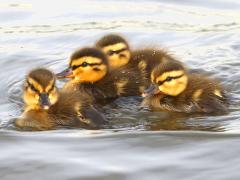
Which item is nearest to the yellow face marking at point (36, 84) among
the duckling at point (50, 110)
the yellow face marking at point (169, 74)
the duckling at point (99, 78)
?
the duckling at point (50, 110)

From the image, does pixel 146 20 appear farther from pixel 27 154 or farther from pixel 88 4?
pixel 27 154

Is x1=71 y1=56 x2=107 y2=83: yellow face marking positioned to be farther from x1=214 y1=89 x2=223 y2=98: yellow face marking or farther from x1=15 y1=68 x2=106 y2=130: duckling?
x1=214 y1=89 x2=223 y2=98: yellow face marking

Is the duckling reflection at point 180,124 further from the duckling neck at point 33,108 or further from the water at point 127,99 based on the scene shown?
the duckling neck at point 33,108

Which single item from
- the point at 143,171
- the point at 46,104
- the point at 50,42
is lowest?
the point at 143,171

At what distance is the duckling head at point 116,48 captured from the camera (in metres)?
5.33

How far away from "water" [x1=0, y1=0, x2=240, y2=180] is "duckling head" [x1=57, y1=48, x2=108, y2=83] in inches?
9.5

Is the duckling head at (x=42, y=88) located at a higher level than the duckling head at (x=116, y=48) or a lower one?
lower

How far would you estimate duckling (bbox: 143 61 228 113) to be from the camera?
4.70 metres

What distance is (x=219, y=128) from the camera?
4.26 metres

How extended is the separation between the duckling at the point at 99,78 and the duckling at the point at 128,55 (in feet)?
0.45

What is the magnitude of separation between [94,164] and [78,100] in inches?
38.8

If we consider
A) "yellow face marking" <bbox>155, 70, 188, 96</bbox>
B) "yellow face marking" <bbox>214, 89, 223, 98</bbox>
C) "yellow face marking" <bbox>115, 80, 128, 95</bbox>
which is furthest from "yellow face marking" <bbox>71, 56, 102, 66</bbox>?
"yellow face marking" <bbox>214, 89, 223, 98</bbox>

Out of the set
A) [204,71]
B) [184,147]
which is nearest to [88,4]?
[204,71]

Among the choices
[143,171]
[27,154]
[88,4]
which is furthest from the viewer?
[88,4]
